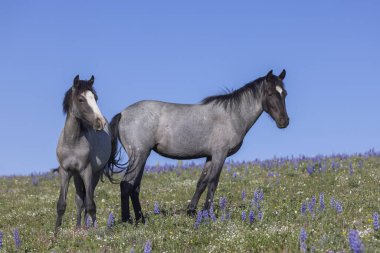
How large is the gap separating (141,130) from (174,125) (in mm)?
845

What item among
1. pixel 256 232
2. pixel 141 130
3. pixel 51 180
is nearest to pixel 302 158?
pixel 51 180

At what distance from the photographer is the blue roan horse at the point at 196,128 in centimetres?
1273

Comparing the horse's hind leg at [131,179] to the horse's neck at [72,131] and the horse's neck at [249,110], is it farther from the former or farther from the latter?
the horse's neck at [249,110]

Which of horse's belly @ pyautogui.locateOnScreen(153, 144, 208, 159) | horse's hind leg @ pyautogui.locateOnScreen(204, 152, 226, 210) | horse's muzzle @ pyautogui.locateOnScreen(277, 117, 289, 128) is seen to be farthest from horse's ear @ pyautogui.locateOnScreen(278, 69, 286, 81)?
horse's belly @ pyautogui.locateOnScreen(153, 144, 208, 159)

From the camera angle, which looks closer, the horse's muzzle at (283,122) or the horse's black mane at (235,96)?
the horse's muzzle at (283,122)

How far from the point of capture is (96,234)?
1039 cm

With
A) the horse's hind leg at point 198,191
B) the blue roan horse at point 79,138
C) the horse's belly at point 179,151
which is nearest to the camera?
the blue roan horse at point 79,138

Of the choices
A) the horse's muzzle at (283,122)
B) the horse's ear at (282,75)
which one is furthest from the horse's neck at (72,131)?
the horse's ear at (282,75)

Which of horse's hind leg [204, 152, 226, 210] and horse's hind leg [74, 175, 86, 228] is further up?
horse's hind leg [204, 152, 226, 210]

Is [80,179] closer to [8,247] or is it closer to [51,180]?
[8,247]

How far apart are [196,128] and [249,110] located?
1556 mm

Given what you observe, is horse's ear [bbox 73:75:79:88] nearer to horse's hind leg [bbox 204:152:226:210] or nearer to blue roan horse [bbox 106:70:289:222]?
blue roan horse [bbox 106:70:289:222]

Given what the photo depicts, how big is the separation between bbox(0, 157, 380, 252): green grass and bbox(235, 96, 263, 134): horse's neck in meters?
2.12

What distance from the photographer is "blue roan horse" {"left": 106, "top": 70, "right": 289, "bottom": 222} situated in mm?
12727
